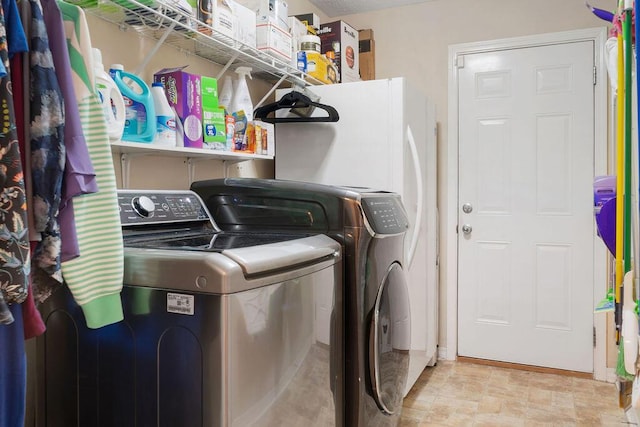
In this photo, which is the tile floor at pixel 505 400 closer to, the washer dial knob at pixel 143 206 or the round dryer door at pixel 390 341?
the round dryer door at pixel 390 341

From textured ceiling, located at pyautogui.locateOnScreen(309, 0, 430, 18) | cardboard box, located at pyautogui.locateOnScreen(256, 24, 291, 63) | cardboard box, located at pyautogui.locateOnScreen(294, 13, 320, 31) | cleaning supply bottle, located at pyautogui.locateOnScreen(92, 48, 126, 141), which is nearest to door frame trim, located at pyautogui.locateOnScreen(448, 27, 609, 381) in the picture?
textured ceiling, located at pyautogui.locateOnScreen(309, 0, 430, 18)

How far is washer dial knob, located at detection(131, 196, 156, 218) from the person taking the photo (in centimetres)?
147

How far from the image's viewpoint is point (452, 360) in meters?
3.30

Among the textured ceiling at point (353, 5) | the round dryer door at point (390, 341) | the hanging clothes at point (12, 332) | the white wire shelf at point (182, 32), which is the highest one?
the textured ceiling at point (353, 5)

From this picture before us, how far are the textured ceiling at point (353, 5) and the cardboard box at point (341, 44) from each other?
1.20 ft

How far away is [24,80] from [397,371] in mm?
1571

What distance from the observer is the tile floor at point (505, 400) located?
7.93 feet

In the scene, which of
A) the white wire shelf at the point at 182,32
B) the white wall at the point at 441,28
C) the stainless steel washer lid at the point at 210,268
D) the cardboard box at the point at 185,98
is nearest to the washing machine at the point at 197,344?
the stainless steel washer lid at the point at 210,268

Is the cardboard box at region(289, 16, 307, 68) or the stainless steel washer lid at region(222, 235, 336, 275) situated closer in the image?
the stainless steel washer lid at region(222, 235, 336, 275)

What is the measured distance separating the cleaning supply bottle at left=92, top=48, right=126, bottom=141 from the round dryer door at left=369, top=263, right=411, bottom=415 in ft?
3.20

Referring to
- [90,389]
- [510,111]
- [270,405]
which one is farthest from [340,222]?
[510,111]

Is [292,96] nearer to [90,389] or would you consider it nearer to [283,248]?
[283,248]

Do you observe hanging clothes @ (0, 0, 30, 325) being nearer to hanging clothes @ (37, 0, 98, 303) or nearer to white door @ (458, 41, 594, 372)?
hanging clothes @ (37, 0, 98, 303)

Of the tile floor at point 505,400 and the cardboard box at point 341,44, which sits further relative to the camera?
the cardboard box at point 341,44
